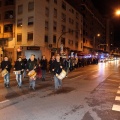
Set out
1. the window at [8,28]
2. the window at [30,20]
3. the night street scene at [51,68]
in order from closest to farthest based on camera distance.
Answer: the night street scene at [51,68]
the window at [30,20]
the window at [8,28]

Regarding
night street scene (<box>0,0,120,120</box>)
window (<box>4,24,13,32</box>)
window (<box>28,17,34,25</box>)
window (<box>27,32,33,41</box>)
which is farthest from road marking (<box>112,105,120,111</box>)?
window (<box>4,24,13,32</box>)

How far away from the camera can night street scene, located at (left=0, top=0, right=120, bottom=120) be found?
8.26 metres

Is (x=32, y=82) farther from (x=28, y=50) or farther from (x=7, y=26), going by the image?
(x=7, y=26)

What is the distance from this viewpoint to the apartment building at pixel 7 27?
48.3 m

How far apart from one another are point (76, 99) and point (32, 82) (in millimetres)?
3375

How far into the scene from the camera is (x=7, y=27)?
1927 inches

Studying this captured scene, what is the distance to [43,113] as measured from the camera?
754 centimetres

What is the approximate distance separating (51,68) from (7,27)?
37852 mm

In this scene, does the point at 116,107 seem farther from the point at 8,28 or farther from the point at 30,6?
the point at 8,28

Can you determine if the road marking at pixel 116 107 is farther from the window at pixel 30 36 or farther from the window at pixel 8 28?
the window at pixel 8 28

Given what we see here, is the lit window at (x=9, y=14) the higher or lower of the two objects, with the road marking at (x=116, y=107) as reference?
higher

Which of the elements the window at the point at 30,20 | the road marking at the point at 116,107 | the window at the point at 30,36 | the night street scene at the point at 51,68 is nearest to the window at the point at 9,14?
the night street scene at the point at 51,68

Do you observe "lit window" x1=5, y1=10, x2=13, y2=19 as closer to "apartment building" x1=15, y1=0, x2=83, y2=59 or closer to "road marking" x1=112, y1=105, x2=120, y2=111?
"apartment building" x1=15, y1=0, x2=83, y2=59

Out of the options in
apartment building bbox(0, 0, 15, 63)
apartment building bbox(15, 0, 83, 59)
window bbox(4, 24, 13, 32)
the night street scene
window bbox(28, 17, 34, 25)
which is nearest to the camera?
the night street scene
